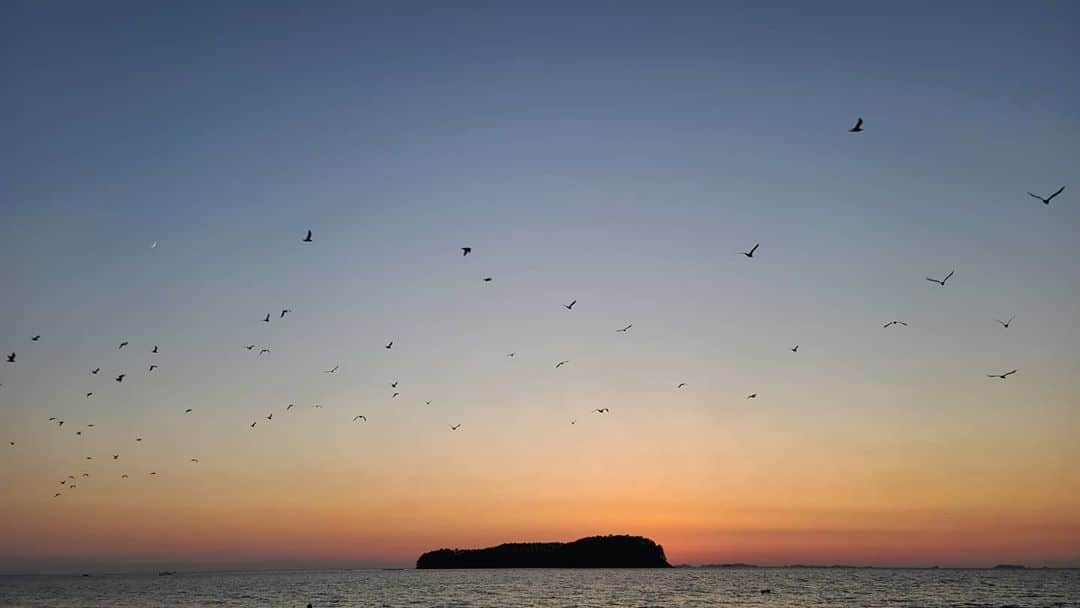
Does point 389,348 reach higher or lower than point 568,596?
higher

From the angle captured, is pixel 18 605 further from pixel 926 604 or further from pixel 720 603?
pixel 926 604

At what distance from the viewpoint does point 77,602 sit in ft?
335

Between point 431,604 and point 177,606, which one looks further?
point 177,606

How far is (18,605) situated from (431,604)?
48.1m

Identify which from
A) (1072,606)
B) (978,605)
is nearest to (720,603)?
(978,605)

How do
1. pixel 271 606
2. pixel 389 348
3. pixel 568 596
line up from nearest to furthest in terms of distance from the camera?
pixel 389 348
pixel 271 606
pixel 568 596

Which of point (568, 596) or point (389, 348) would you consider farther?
point (568, 596)

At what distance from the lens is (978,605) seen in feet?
291

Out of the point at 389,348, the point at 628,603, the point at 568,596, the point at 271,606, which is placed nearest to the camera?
the point at 389,348

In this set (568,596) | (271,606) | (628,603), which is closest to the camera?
(628,603)

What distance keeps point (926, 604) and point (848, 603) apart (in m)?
7.88

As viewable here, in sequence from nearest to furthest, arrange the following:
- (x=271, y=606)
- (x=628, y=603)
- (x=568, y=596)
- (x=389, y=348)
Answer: (x=389, y=348) < (x=628, y=603) < (x=271, y=606) < (x=568, y=596)

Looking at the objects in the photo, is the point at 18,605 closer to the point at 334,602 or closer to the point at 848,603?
the point at 334,602

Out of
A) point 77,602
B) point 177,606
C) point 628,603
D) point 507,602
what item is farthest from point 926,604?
→ point 77,602
